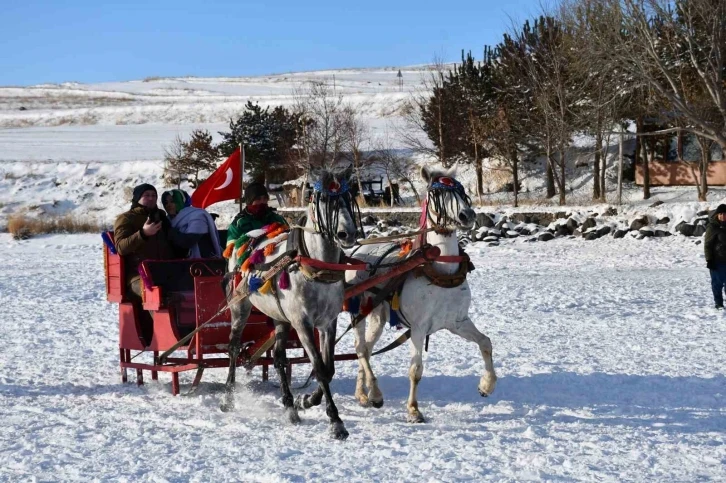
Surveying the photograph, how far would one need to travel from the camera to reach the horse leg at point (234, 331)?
8.06 meters

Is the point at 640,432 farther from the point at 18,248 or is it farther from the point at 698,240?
the point at 18,248

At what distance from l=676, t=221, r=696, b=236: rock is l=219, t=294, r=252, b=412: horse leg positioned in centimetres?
1738

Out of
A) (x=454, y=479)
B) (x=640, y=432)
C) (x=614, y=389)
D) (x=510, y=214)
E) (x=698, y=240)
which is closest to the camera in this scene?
(x=454, y=479)

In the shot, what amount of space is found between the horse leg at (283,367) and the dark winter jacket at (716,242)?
8289 millimetres

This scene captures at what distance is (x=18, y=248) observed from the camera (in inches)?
1148

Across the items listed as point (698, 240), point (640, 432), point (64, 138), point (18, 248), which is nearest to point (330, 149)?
point (18, 248)

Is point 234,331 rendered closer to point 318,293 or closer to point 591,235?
point 318,293

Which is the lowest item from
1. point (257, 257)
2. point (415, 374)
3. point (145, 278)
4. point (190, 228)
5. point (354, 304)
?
point (415, 374)

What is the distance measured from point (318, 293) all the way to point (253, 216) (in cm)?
172

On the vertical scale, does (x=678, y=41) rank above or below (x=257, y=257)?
above

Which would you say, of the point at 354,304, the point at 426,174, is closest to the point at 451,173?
the point at 426,174

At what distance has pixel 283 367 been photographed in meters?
7.61

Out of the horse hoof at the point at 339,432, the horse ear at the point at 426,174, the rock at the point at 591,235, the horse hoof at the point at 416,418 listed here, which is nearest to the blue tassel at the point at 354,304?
the horse hoof at the point at 416,418

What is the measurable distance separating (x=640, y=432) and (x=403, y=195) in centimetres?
3306
